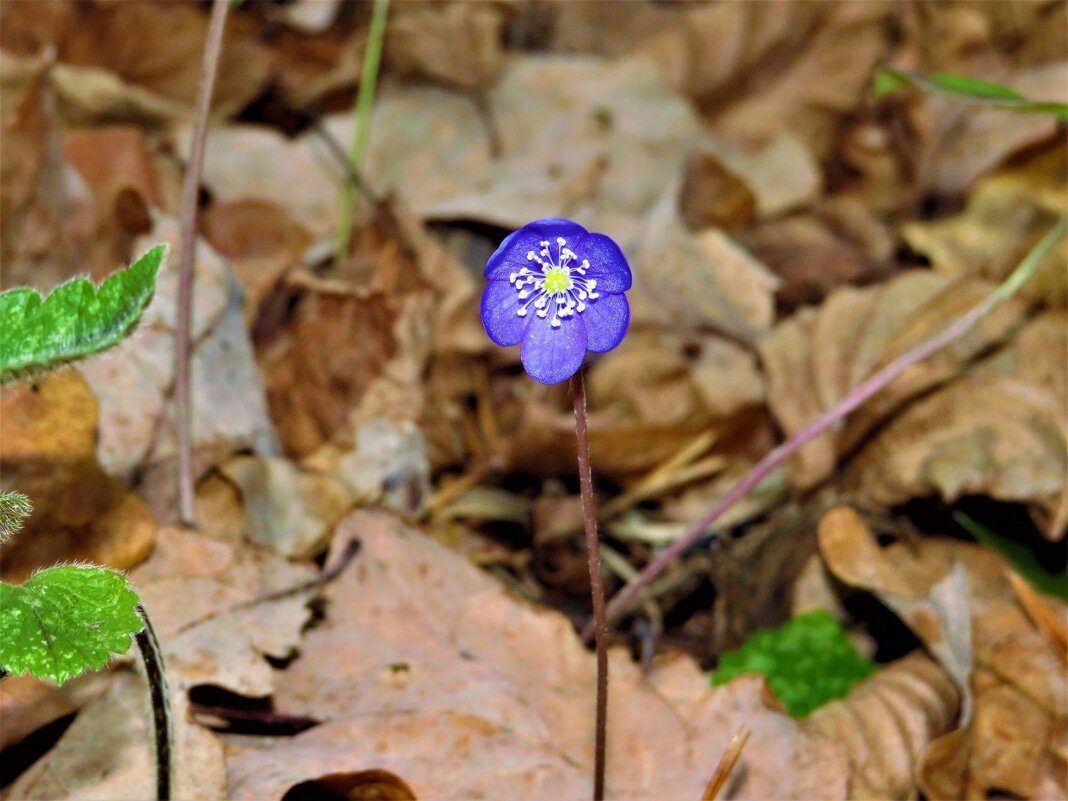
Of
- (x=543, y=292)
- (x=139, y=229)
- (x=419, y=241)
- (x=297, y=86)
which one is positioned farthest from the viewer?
(x=297, y=86)

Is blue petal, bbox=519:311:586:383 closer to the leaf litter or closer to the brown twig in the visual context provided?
the leaf litter

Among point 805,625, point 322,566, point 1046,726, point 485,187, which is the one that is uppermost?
point 485,187

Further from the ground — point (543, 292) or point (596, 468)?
point (543, 292)

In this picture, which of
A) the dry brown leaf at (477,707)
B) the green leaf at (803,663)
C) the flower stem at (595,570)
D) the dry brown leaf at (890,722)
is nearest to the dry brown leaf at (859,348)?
the green leaf at (803,663)

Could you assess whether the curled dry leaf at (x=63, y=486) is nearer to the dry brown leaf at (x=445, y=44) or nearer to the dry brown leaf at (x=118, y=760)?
the dry brown leaf at (x=118, y=760)

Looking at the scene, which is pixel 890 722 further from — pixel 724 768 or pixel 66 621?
pixel 66 621

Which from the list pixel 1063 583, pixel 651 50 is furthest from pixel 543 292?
pixel 651 50

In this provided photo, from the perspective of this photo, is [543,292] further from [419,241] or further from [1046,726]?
[419,241]
